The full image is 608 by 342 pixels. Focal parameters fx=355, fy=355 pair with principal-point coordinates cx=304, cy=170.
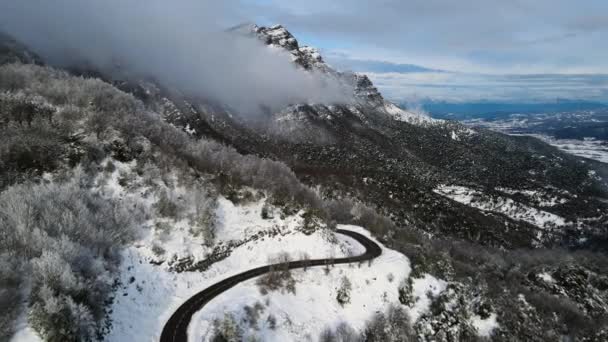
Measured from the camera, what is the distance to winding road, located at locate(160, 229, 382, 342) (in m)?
18.7

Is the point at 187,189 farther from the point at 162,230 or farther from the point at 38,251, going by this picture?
the point at 38,251

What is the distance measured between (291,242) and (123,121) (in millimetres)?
22334

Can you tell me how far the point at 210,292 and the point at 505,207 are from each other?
182684 mm

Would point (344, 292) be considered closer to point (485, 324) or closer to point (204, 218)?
point (485, 324)

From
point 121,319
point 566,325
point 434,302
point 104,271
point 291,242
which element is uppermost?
point 104,271

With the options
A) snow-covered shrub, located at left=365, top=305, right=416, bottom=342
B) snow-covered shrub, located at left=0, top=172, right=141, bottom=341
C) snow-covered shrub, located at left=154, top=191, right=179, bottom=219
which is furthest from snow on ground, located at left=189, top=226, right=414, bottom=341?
snow-covered shrub, located at left=154, top=191, right=179, bottom=219

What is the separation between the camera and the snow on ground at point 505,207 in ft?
527

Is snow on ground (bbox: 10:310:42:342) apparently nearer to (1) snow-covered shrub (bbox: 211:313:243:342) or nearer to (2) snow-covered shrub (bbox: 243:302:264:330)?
(1) snow-covered shrub (bbox: 211:313:243:342)

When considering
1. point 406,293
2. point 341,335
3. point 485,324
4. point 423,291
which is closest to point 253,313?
point 341,335

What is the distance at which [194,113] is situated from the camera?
193000mm

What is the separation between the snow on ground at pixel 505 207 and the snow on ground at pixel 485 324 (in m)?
153

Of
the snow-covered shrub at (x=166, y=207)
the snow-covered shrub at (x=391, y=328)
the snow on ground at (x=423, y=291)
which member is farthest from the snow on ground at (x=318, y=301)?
the snow-covered shrub at (x=166, y=207)

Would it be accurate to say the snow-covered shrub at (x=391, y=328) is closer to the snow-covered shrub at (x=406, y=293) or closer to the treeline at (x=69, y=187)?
the snow-covered shrub at (x=406, y=293)

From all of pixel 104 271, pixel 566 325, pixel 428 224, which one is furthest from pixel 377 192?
pixel 104 271
